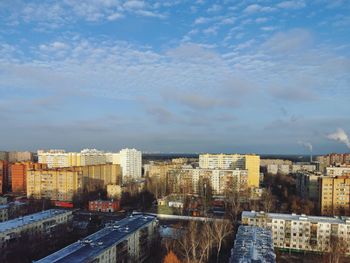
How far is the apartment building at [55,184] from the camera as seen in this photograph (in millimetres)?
24547

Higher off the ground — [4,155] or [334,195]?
[4,155]

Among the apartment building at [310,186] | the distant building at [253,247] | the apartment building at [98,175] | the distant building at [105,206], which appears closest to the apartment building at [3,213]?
the distant building at [105,206]

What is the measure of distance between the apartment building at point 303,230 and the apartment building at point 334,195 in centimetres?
727

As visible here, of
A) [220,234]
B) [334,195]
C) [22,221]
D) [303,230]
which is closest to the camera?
[220,234]

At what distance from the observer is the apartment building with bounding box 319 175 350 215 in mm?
20516

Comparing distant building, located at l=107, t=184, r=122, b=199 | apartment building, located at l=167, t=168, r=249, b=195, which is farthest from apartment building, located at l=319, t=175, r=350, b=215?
distant building, located at l=107, t=184, r=122, b=199

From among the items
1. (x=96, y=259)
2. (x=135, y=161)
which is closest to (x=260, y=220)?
(x=96, y=259)

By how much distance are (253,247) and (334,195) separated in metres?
13.1

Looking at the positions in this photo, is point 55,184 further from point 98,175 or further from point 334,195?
point 334,195

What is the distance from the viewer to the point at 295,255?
12.9 metres

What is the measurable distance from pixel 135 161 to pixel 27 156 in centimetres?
2147

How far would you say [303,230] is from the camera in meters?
13.5

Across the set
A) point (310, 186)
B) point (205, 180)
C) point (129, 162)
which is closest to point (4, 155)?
point (129, 162)

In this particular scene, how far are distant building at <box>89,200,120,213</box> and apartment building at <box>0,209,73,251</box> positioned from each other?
6005 mm
